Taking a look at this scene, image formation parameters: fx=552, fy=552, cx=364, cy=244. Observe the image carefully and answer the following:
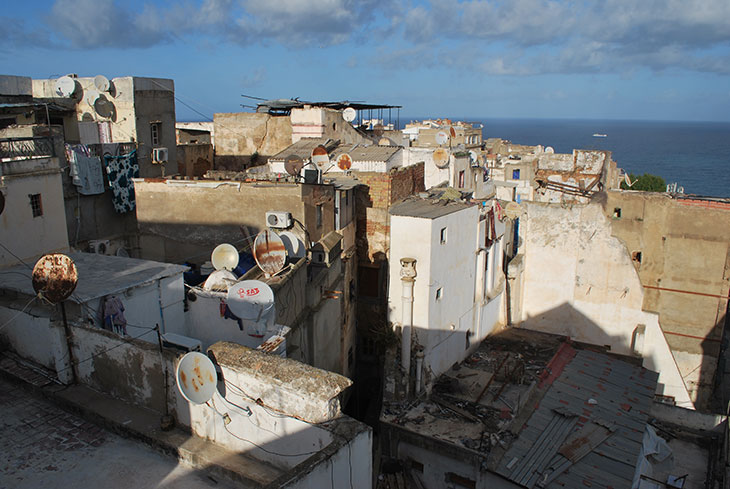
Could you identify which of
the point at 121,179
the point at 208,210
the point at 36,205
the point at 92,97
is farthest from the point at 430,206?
the point at 92,97

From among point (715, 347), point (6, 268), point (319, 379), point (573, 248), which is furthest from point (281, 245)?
point (715, 347)

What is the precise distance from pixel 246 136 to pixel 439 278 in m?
20.1

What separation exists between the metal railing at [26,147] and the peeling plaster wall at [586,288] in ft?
59.4

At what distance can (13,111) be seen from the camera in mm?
25781

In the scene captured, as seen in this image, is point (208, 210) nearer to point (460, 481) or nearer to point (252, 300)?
point (252, 300)

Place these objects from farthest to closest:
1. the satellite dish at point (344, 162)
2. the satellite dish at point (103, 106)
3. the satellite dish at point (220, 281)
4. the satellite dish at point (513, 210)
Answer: the satellite dish at point (103, 106), the satellite dish at point (513, 210), the satellite dish at point (344, 162), the satellite dish at point (220, 281)

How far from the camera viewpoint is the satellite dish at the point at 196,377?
24.0ft

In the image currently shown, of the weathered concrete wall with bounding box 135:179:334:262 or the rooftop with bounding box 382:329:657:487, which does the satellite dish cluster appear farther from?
the rooftop with bounding box 382:329:657:487

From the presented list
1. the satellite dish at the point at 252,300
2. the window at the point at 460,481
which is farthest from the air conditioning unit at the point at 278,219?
the window at the point at 460,481

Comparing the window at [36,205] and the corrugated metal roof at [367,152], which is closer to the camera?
the window at [36,205]

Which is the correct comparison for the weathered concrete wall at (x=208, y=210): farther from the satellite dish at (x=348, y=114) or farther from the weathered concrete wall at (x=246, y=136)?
the satellite dish at (x=348, y=114)

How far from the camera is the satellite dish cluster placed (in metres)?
26.4

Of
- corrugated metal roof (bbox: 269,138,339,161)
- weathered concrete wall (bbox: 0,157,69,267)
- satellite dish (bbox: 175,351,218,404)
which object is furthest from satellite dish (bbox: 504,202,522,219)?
satellite dish (bbox: 175,351,218,404)

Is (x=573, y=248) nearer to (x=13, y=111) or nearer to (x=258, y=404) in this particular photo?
(x=258, y=404)
